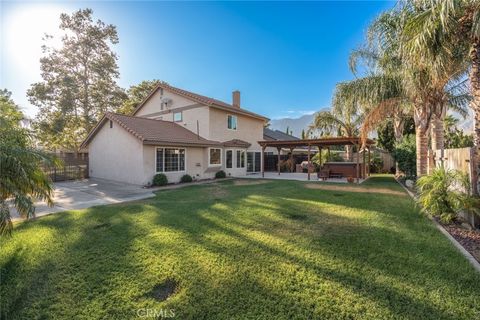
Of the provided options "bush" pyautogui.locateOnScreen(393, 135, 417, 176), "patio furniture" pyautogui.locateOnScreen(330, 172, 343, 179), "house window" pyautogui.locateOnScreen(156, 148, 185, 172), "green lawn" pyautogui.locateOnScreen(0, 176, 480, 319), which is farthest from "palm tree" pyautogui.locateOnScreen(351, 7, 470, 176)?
"house window" pyautogui.locateOnScreen(156, 148, 185, 172)

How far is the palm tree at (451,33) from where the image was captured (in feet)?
19.0

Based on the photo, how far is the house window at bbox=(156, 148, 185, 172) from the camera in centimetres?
1541

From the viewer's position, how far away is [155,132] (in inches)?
634

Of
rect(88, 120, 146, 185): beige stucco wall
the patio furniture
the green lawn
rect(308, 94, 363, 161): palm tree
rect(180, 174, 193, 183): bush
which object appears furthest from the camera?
the patio furniture

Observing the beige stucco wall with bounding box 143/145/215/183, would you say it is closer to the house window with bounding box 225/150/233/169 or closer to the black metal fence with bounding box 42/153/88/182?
the house window with bounding box 225/150/233/169

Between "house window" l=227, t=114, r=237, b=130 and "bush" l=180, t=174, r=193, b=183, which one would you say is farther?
"house window" l=227, t=114, r=237, b=130

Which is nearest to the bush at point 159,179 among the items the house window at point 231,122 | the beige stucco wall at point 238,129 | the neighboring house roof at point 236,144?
the beige stucco wall at point 238,129

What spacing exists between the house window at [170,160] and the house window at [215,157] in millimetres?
2543

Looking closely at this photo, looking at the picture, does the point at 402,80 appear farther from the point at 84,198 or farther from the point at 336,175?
the point at 84,198

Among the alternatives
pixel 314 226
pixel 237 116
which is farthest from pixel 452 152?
pixel 237 116

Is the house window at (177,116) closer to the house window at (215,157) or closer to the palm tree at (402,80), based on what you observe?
the house window at (215,157)

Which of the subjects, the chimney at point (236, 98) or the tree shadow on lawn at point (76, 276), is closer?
the tree shadow on lawn at point (76, 276)

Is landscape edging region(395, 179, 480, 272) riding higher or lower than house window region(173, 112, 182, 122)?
lower

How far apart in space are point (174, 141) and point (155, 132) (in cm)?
164
